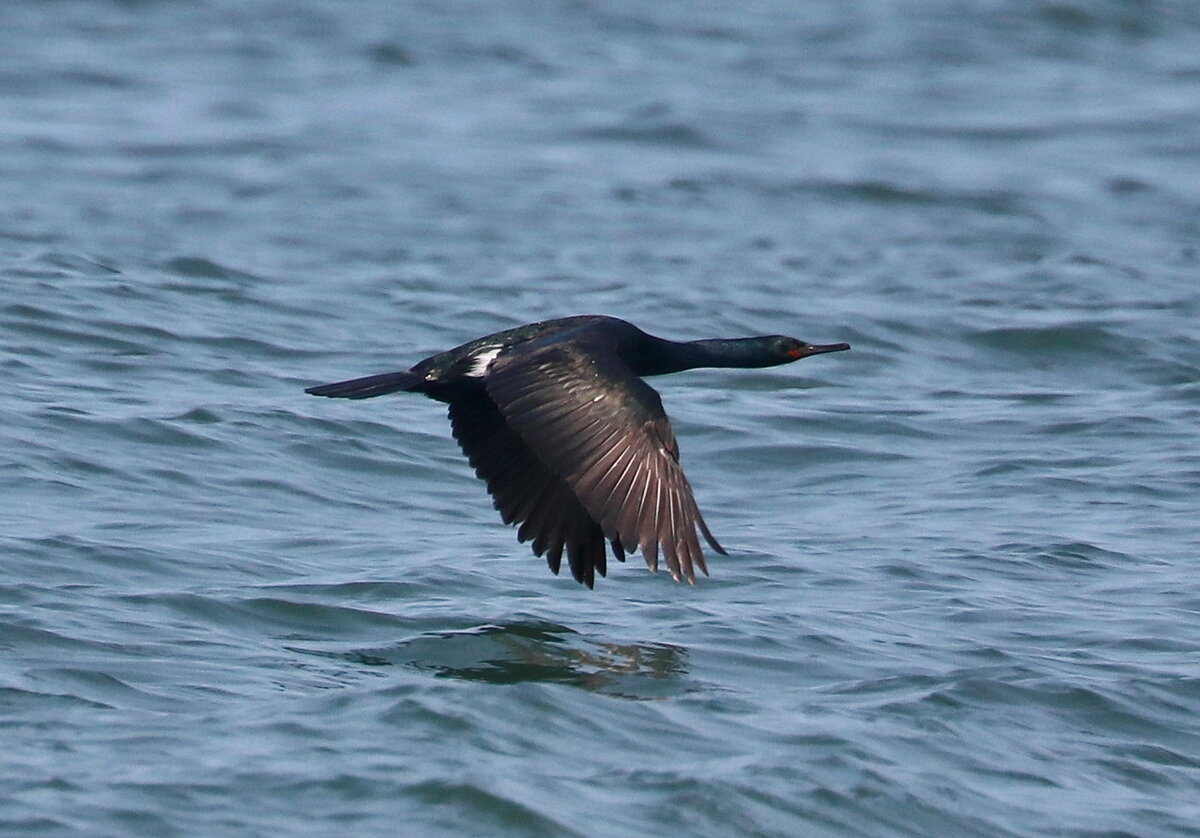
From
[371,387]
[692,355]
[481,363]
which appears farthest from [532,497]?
[692,355]

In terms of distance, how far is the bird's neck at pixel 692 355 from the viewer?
771 cm

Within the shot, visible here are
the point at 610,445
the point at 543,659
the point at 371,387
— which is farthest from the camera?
the point at 371,387

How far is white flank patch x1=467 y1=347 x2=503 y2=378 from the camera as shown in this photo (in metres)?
7.21

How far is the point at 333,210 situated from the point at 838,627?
9135 mm

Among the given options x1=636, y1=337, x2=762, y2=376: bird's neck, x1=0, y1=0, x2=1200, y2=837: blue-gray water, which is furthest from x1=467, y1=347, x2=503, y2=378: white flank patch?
x1=0, y1=0, x2=1200, y2=837: blue-gray water

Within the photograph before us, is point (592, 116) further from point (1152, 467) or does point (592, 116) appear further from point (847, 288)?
point (1152, 467)

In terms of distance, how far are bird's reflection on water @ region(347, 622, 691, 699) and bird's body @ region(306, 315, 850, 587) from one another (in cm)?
32

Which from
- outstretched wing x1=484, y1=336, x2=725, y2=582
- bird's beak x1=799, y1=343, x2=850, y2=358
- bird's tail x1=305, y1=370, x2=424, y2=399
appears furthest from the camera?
bird's beak x1=799, y1=343, x2=850, y2=358

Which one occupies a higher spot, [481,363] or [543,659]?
[481,363]

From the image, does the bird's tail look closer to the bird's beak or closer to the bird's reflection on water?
the bird's reflection on water

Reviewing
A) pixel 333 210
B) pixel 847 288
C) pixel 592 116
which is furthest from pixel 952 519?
pixel 592 116

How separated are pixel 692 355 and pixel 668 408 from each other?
294 cm

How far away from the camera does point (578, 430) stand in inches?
→ 257

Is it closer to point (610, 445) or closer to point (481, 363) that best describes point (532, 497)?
point (481, 363)
